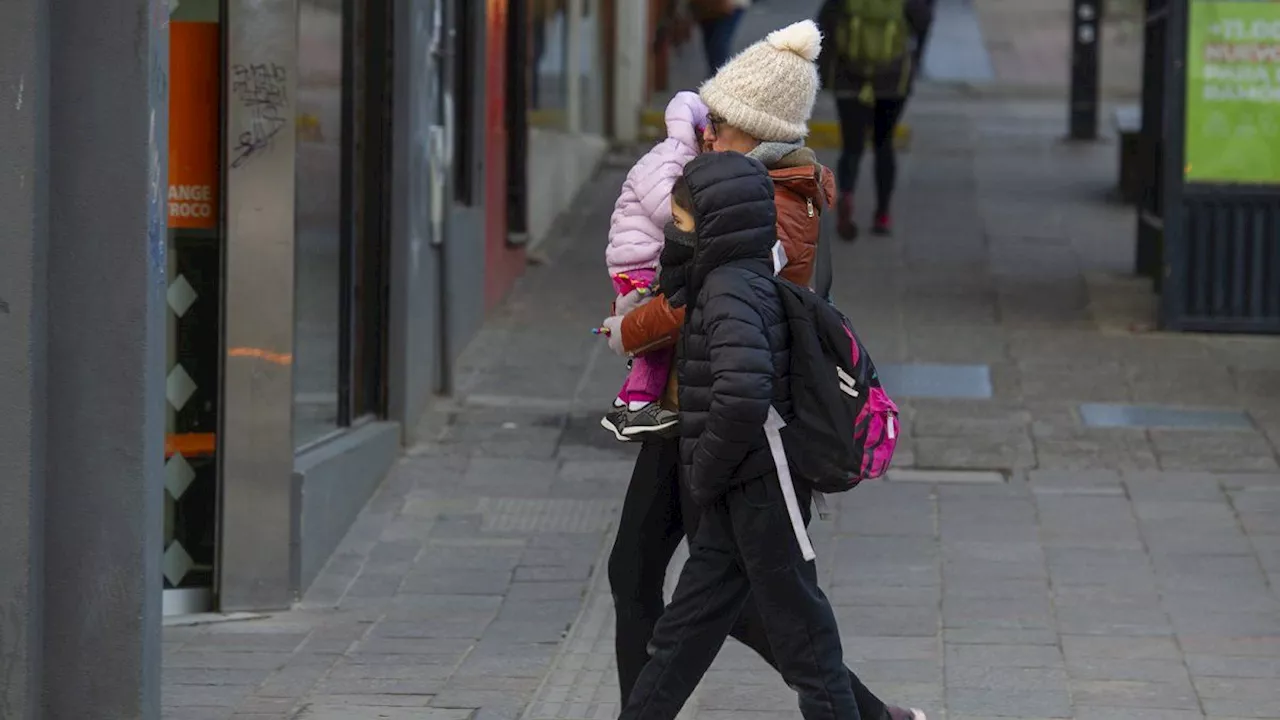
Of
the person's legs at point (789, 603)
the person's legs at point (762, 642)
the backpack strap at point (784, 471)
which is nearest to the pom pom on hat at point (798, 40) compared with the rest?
the backpack strap at point (784, 471)

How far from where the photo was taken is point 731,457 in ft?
15.1

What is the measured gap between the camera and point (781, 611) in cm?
480

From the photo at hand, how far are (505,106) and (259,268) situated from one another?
533 cm

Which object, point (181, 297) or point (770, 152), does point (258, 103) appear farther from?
point (770, 152)

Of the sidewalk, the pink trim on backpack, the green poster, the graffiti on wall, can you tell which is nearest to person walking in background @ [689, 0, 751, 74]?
the sidewalk

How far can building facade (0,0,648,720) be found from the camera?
515 cm

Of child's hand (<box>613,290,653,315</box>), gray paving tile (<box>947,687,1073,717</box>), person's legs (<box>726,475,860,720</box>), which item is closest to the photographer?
person's legs (<box>726,475,860,720</box>)

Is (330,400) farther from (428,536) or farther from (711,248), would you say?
(711,248)

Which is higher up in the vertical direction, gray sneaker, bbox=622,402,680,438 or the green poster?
the green poster

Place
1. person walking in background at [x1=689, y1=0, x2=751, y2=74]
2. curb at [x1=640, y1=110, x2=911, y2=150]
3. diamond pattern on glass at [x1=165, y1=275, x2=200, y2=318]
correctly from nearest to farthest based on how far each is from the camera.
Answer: diamond pattern on glass at [x1=165, y1=275, x2=200, y2=318]
curb at [x1=640, y1=110, x2=911, y2=150]
person walking in background at [x1=689, y1=0, x2=751, y2=74]

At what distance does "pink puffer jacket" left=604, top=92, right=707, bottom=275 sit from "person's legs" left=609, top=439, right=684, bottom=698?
443mm

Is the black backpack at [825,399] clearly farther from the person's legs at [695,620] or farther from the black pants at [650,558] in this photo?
the black pants at [650,558]

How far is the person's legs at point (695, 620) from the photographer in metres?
4.85

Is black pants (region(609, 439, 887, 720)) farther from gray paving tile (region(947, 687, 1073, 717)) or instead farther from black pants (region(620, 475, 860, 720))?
gray paving tile (region(947, 687, 1073, 717))
